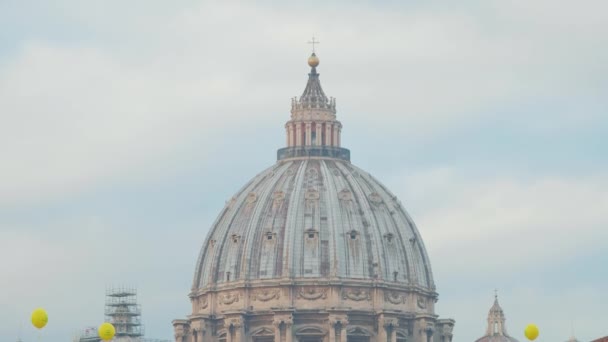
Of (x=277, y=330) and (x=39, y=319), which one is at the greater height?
(x=277, y=330)

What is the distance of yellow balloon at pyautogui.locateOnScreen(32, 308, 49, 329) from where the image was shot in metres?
114

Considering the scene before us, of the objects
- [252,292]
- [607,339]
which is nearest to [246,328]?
[252,292]

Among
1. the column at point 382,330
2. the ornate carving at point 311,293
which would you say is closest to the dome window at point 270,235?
the ornate carving at point 311,293

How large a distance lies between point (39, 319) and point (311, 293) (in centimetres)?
8427

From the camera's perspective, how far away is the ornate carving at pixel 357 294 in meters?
198

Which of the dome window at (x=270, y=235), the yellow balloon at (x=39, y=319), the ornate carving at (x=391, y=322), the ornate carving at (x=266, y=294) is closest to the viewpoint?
the yellow balloon at (x=39, y=319)

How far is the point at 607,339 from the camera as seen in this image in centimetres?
12056

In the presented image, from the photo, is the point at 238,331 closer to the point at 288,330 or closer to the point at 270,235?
the point at 288,330

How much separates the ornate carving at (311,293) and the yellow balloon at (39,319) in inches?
3279

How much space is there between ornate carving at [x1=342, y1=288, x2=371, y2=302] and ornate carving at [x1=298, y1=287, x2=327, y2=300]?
6.18 ft

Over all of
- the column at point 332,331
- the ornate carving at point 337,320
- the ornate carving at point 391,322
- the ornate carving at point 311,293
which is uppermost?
the ornate carving at point 311,293

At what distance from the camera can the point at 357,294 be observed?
19825 cm

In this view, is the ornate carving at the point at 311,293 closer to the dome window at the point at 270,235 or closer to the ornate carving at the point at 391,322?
the dome window at the point at 270,235

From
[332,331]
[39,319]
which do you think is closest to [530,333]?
[39,319]
